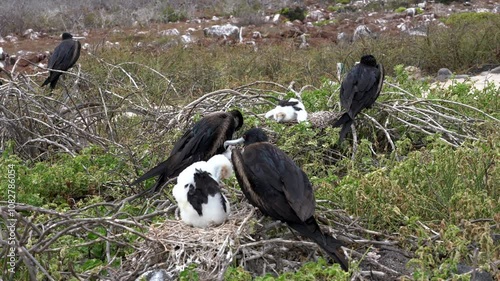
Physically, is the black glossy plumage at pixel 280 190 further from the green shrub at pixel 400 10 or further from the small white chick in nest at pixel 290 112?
the green shrub at pixel 400 10

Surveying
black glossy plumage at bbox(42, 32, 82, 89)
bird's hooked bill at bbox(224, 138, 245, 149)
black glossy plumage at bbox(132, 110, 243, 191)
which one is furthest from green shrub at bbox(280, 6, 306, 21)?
bird's hooked bill at bbox(224, 138, 245, 149)

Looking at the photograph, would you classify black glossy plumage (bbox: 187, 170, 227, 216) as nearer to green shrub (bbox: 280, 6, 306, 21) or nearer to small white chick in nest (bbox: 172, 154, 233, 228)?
small white chick in nest (bbox: 172, 154, 233, 228)

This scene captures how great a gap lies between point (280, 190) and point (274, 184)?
0.11 feet

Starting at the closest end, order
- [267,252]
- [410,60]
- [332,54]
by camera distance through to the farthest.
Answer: [267,252], [410,60], [332,54]

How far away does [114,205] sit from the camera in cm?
288

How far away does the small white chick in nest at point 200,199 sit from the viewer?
97.0 inches

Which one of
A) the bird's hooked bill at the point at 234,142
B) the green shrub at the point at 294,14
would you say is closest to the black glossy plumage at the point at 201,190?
the bird's hooked bill at the point at 234,142

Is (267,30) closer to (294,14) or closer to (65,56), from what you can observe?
(294,14)

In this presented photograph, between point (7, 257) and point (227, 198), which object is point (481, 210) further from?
point (7, 257)

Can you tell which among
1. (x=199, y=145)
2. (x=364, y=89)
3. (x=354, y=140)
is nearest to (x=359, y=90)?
(x=364, y=89)

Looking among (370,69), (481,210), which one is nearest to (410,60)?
(370,69)

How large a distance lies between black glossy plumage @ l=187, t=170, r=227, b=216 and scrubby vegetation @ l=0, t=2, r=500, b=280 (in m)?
0.19

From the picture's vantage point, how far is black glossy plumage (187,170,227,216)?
2.46 m

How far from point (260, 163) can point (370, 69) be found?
5.52 feet
